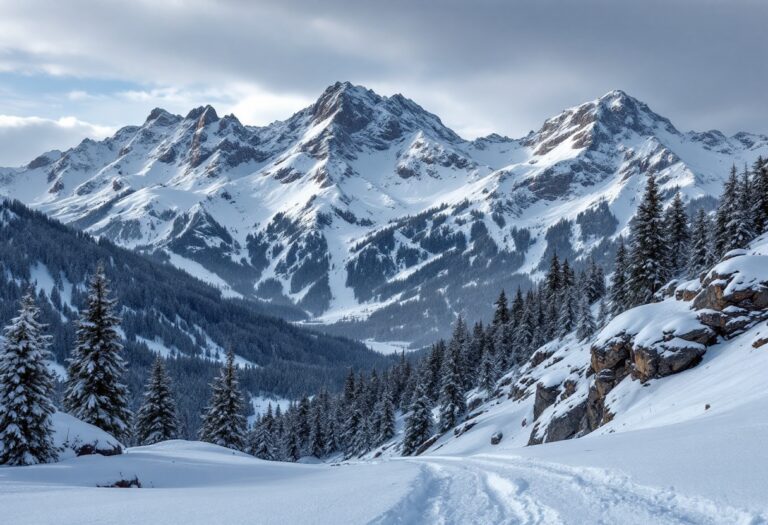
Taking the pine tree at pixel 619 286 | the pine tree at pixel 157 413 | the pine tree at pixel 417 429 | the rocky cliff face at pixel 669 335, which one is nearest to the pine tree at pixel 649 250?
the pine tree at pixel 619 286

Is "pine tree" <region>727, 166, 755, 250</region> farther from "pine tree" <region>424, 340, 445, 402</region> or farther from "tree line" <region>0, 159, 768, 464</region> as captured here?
"pine tree" <region>424, 340, 445, 402</region>

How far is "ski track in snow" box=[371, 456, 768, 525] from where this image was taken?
311 inches

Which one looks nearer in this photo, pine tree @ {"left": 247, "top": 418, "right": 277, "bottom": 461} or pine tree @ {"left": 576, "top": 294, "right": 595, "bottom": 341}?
pine tree @ {"left": 576, "top": 294, "right": 595, "bottom": 341}

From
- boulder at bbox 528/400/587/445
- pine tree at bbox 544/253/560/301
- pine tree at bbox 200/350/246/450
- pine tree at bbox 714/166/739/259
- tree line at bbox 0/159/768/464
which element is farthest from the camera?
pine tree at bbox 544/253/560/301

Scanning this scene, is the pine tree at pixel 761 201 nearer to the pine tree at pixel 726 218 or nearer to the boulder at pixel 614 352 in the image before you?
the pine tree at pixel 726 218

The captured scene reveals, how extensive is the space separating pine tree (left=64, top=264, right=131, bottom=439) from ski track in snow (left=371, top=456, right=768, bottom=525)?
27.7 metres

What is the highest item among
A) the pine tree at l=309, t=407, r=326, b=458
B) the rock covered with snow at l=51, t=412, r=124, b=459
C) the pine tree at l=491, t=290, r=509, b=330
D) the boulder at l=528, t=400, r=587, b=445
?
the rock covered with snow at l=51, t=412, r=124, b=459

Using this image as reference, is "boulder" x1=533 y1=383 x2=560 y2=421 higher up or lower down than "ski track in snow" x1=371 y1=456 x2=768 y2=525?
lower down

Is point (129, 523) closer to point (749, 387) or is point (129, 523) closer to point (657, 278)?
point (749, 387)

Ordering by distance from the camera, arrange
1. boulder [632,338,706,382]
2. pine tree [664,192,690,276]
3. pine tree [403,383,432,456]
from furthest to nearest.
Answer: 1. pine tree [664,192,690,276]
2. pine tree [403,383,432,456]
3. boulder [632,338,706,382]

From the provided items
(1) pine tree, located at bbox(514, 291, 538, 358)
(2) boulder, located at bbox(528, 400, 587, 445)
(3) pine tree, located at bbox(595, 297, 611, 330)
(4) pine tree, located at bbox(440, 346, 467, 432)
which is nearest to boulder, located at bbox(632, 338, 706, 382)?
(2) boulder, located at bbox(528, 400, 587, 445)

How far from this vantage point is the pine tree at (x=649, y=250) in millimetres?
48797

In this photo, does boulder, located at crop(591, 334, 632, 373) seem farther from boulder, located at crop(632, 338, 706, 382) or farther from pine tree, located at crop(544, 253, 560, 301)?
pine tree, located at crop(544, 253, 560, 301)

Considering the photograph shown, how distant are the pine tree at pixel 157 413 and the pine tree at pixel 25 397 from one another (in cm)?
2002
